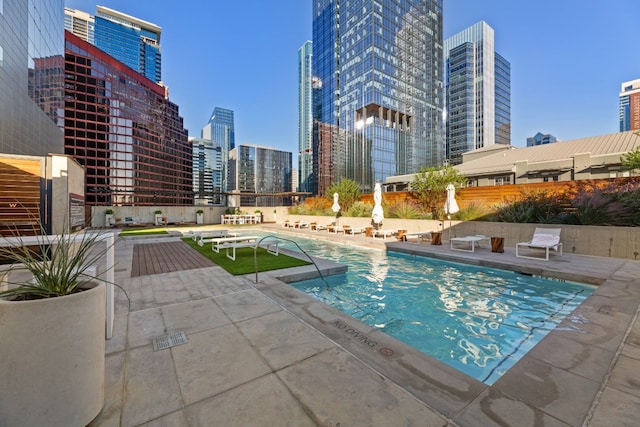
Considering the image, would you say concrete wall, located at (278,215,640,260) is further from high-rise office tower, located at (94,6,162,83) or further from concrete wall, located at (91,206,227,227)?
high-rise office tower, located at (94,6,162,83)

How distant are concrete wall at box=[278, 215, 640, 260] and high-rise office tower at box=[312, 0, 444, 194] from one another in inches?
1657

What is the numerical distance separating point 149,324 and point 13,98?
14669mm

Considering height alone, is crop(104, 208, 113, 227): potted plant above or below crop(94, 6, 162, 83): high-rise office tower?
below

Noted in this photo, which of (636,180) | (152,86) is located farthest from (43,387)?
(152,86)

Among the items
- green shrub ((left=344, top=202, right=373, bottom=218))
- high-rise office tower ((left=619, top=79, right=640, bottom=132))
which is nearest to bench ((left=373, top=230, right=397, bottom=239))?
green shrub ((left=344, top=202, right=373, bottom=218))

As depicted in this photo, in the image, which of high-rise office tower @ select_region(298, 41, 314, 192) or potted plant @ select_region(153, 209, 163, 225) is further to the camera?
high-rise office tower @ select_region(298, 41, 314, 192)

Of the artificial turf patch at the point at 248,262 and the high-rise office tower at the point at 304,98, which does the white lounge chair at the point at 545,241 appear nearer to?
the artificial turf patch at the point at 248,262

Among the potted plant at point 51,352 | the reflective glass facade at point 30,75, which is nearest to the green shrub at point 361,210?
the potted plant at point 51,352

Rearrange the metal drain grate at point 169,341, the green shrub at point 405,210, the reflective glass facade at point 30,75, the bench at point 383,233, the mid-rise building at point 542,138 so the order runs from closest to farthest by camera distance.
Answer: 1. the metal drain grate at point 169,341
2. the reflective glass facade at point 30,75
3. the bench at point 383,233
4. the green shrub at point 405,210
5. the mid-rise building at point 542,138

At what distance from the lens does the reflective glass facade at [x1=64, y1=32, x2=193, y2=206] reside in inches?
Answer: 2026

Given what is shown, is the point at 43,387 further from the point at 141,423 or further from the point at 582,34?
the point at 582,34

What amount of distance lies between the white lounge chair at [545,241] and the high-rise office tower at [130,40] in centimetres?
12244

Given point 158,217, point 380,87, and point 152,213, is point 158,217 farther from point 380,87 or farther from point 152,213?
point 380,87

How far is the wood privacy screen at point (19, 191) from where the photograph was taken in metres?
6.42
